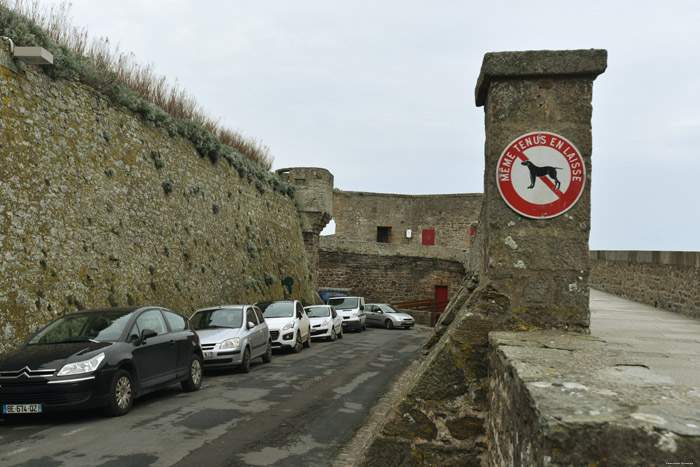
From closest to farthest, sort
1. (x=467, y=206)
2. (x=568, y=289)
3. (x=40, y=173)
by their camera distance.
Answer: (x=568, y=289) → (x=40, y=173) → (x=467, y=206)

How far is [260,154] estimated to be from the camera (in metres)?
29.1

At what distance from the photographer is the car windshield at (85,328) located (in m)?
8.55

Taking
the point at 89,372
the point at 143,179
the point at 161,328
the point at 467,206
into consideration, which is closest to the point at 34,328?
the point at 161,328

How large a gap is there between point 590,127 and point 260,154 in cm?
2530

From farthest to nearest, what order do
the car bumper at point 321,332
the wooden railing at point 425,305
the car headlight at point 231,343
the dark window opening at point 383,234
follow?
the dark window opening at point 383,234 < the wooden railing at point 425,305 < the car bumper at point 321,332 < the car headlight at point 231,343

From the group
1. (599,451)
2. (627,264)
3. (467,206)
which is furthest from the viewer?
(467,206)

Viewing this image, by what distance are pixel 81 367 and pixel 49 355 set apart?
1.81 feet

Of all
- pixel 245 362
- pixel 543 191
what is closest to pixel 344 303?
pixel 245 362

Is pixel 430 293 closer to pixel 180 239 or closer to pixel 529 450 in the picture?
pixel 180 239

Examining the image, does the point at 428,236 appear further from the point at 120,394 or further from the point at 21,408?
the point at 21,408

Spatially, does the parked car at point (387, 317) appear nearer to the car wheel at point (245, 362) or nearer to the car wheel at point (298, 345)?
the car wheel at point (298, 345)

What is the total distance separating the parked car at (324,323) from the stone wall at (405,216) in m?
23.5

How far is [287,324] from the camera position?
16859 mm

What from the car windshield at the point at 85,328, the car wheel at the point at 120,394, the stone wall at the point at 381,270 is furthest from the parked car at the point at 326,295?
the car wheel at the point at 120,394
